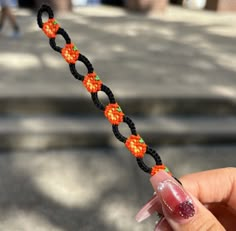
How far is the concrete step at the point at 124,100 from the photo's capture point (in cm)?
338

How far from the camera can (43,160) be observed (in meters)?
3.05

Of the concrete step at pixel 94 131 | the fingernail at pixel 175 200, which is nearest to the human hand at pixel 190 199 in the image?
the fingernail at pixel 175 200

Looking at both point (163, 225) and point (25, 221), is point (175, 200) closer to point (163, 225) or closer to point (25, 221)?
point (163, 225)

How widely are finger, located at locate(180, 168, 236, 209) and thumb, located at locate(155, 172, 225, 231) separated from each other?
236mm

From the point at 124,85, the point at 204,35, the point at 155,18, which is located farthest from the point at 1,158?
the point at 155,18

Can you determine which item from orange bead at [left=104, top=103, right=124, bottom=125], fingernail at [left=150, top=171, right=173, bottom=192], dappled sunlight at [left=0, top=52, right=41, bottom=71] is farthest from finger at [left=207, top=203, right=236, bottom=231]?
dappled sunlight at [left=0, top=52, right=41, bottom=71]

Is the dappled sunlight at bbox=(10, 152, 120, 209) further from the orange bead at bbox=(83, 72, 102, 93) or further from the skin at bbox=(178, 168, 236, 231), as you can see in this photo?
the orange bead at bbox=(83, 72, 102, 93)

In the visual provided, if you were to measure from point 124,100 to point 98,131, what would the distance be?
46cm

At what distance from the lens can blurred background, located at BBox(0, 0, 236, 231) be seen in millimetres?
2643

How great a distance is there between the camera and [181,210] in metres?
1.06

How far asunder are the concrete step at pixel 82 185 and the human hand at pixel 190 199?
1333mm

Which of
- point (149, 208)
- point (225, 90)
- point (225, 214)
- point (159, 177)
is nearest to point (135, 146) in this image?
point (159, 177)

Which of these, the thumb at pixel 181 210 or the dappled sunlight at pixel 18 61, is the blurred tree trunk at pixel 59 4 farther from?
the thumb at pixel 181 210

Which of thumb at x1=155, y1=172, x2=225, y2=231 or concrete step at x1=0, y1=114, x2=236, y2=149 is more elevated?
thumb at x1=155, y1=172, x2=225, y2=231
